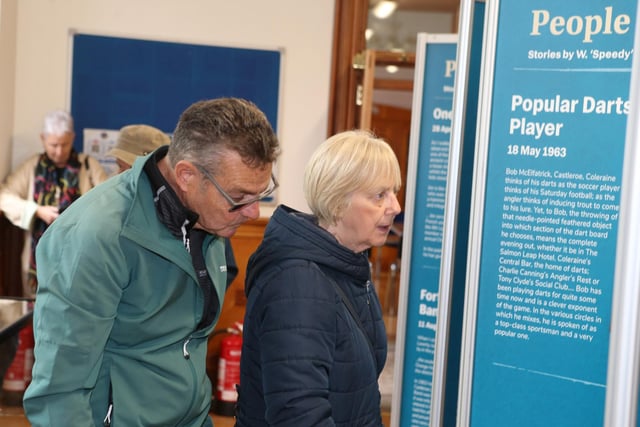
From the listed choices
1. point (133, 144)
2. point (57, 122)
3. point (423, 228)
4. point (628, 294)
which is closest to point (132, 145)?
point (133, 144)

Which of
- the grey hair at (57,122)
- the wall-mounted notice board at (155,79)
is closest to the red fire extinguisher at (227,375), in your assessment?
the wall-mounted notice board at (155,79)

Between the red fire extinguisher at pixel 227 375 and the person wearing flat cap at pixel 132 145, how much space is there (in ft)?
6.34

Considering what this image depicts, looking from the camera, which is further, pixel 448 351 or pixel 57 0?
pixel 57 0

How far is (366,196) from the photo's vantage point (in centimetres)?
188

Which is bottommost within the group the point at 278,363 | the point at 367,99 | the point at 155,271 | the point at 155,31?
the point at 278,363

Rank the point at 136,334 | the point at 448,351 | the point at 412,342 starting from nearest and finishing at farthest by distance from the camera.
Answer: the point at 136,334, the point at 448,351, the point at 412,342

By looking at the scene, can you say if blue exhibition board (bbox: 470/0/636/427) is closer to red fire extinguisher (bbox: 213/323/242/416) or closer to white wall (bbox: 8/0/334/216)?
red fire extinguisher (bbox: 213/323/242/416)

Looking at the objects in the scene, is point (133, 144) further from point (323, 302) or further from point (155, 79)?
point (155, 79)

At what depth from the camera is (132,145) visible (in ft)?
10.2

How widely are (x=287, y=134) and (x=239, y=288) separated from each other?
1.01 metres

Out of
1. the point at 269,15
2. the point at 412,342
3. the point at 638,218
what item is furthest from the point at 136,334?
the point at 269,15

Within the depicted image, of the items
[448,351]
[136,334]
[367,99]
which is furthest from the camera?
[367,99]

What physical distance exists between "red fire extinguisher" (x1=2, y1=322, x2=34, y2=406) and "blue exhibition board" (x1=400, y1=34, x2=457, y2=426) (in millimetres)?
2216

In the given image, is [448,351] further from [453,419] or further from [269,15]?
[269,15]
